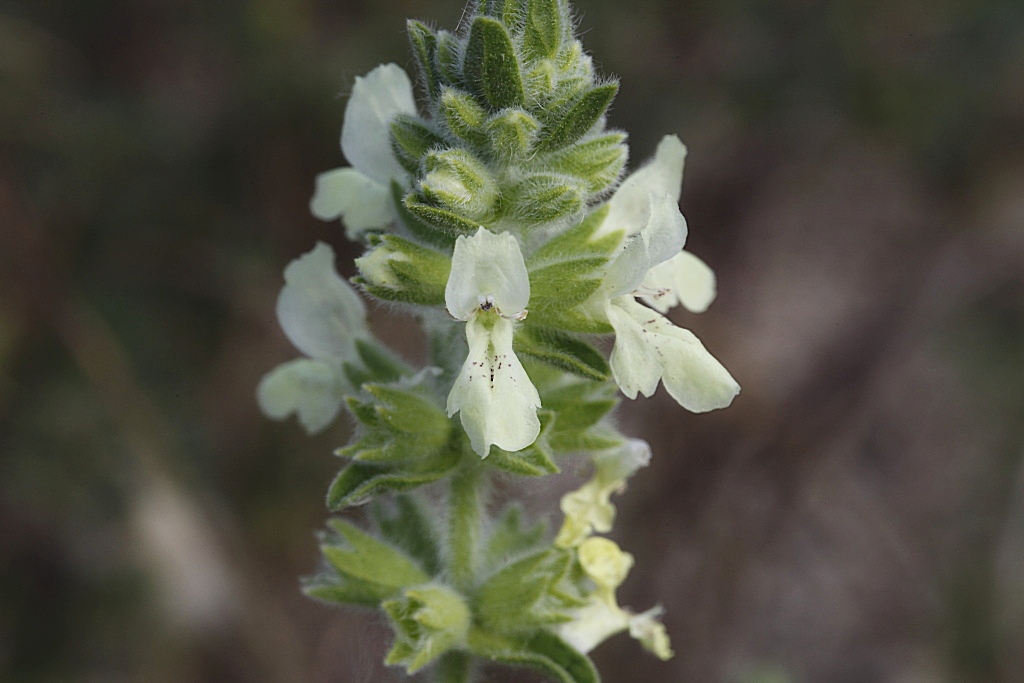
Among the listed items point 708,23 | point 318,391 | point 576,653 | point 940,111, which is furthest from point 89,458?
point 940,111

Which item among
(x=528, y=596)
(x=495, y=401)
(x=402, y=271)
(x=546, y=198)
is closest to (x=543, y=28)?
(x=546, y=198)

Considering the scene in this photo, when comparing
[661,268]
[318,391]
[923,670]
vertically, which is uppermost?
[661,268]

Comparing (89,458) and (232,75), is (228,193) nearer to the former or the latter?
(232,75)

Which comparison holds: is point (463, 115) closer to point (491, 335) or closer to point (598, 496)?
point (491, 335)

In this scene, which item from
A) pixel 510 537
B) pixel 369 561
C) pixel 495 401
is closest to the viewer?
pixel 495 401

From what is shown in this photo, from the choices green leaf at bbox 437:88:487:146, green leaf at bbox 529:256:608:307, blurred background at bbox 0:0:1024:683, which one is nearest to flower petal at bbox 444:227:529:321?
green leaf at bbox 529:256:608:307

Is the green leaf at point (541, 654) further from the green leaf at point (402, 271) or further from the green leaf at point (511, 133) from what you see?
the green leaf at point (511, 133)

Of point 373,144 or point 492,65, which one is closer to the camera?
point 492,65
